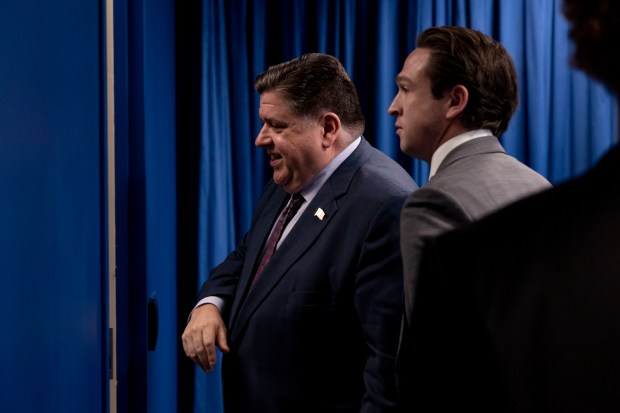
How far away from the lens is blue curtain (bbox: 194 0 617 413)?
8.53 feet

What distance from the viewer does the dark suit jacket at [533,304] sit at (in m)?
0.50

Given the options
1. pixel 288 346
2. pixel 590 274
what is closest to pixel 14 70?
pixel 288 346

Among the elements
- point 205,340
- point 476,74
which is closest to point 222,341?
point 205,340

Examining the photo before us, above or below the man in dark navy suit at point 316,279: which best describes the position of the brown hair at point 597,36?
above

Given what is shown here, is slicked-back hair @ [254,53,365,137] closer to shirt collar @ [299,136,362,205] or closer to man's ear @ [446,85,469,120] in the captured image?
shirt collar @ [299,136,362,205]

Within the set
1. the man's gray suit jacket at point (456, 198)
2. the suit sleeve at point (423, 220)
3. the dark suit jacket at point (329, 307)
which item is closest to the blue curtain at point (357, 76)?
the dark suit jacket at point (329, 307)

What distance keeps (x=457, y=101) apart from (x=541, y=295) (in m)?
0.96

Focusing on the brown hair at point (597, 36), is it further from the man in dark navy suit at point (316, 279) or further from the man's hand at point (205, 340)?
the man's hand at point (205, 340)

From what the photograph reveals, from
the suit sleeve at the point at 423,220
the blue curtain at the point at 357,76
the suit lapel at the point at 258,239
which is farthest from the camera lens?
→ the blue curtain at the point at 357,76

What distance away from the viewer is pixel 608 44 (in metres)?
0.53

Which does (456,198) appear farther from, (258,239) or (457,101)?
(258,239)

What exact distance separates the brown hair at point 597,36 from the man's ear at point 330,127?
1.25 m

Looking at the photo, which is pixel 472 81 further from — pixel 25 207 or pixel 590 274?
pixel 590 274

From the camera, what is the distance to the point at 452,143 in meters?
1.42
